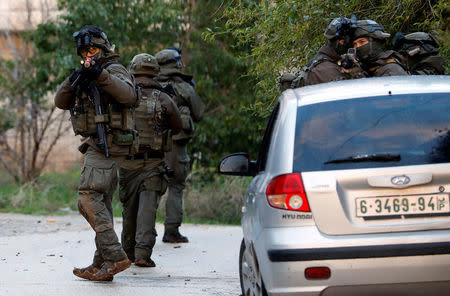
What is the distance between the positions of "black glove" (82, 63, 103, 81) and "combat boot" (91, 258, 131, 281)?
1.51 metres

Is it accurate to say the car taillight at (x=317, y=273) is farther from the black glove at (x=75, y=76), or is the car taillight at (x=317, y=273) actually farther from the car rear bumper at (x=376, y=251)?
the black glove at (x=75, y=76)

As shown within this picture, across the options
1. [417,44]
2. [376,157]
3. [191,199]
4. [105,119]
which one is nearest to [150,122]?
[105,119]

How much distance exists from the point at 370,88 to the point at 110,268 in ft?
10.8

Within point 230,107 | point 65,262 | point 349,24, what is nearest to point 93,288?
point 65,262

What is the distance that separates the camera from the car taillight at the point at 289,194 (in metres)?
4.73

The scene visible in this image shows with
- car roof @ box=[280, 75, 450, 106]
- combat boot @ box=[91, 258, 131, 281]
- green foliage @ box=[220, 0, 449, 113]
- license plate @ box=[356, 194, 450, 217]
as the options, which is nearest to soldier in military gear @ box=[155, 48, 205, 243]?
green foliage @ box=[220, 0, 449, 113]

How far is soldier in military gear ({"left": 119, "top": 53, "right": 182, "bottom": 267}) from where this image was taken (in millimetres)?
8859

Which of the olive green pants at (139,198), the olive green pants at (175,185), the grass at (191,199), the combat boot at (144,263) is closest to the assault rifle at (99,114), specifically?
the olive green pants at (139,198)

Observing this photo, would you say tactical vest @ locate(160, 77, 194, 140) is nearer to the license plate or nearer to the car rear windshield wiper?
the car rear windshield wiper

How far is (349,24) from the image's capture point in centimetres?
729

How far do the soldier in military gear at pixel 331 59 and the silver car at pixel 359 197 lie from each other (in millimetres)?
2027

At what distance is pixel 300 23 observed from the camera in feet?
29.2

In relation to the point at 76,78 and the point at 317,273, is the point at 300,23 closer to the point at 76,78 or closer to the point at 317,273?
the point at 76,78

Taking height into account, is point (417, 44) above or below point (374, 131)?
Answer: below
